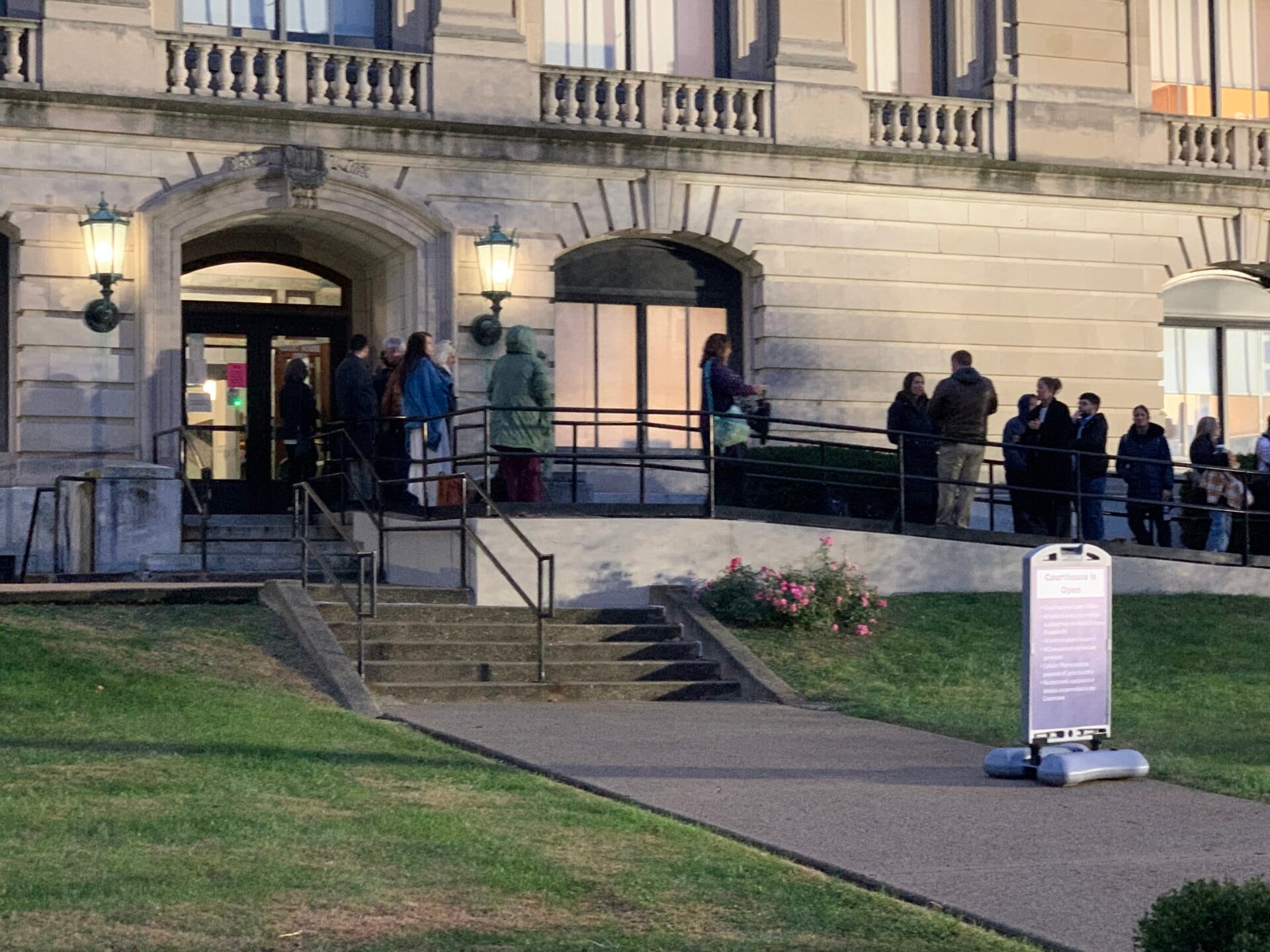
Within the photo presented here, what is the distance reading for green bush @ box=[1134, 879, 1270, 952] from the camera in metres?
5.15

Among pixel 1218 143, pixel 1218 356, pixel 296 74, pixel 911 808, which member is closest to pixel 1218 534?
pixel 1218 356

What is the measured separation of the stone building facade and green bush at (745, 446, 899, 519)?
2544 millimetres

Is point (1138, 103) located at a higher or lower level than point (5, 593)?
higher

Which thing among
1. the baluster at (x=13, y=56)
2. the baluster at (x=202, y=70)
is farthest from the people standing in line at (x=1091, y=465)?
the baluster at (x=13, y=56)

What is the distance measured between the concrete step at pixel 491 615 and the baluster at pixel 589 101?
755 centimetres

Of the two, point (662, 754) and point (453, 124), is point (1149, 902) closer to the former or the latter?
point (662, 754)

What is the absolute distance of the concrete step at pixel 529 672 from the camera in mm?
14266

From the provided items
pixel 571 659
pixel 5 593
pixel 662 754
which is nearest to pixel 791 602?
pixel 571 659

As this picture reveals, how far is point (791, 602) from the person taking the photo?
1645 cm

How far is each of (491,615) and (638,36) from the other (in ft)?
32.3

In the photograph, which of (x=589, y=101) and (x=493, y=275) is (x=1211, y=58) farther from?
(x=493, y=275)

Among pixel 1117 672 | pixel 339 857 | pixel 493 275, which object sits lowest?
pixel 1117 672

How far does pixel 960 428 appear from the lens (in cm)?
1933

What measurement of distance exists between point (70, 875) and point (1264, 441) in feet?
56.2
